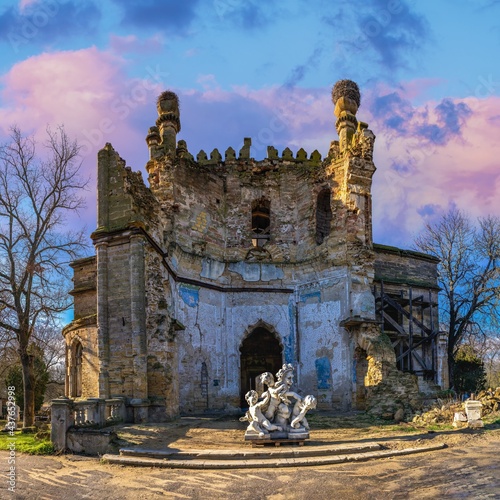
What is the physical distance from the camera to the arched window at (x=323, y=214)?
2597 cm

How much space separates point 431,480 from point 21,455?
9331 millimetres

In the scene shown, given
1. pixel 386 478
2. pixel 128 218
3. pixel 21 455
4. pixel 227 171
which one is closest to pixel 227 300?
pixel 227 171

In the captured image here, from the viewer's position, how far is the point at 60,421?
43.7 feet

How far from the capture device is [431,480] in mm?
9547

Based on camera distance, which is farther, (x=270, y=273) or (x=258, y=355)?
(x=258, y=355)

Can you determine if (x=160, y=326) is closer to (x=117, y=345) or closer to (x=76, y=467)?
(x=117, y=345)

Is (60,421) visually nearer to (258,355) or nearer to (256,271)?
(256,271)

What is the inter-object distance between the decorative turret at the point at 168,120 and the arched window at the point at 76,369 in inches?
391

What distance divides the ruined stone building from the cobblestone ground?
6.61 meters

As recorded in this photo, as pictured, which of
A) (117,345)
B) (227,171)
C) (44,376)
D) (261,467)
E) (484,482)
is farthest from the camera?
(44,376)

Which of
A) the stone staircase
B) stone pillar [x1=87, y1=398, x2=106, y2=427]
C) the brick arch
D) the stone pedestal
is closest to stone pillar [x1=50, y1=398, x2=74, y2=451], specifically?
stone pillar [x1=87, y1=398, x2=106, y2=427]

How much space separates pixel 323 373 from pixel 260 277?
510cm

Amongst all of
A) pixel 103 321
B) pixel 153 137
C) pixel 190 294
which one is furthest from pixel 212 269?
pixel 103 321

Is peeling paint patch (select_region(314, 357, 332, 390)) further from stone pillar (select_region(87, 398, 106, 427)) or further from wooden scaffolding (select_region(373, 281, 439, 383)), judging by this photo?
stone pillar (select_region(87, 398, 106, 427))
